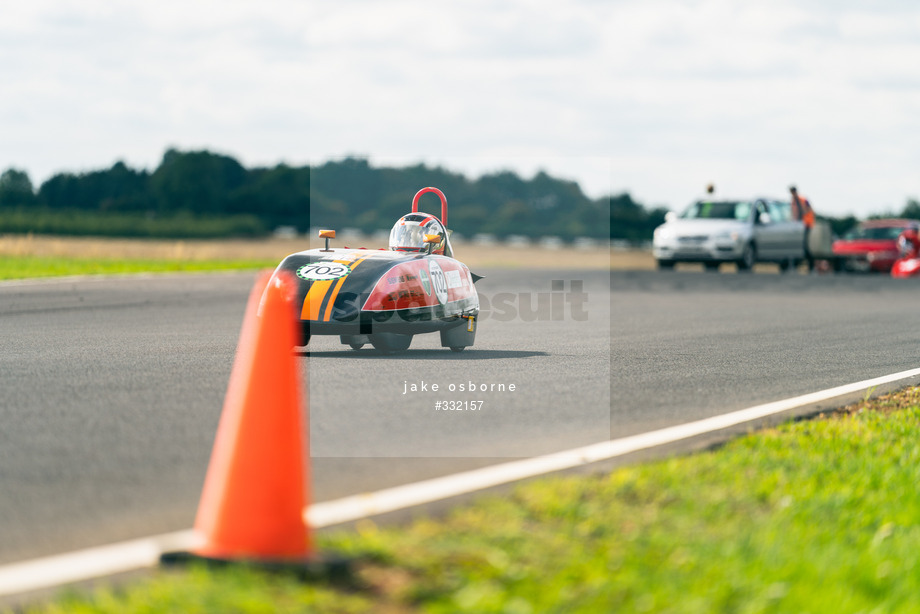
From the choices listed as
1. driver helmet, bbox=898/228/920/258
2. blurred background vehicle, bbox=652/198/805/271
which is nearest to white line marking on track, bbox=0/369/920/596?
blurred background vehicle, bbox=652/198/805/271

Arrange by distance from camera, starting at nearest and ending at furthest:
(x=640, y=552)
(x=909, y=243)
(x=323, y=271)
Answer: (x=640, y=552) < (x=323, y=271) < (x=909, y=243)

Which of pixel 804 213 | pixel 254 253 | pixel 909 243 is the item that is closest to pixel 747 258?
pixel 804 213

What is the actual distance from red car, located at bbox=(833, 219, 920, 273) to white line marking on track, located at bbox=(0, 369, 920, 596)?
2381 cm

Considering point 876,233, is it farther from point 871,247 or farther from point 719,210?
point 719,210

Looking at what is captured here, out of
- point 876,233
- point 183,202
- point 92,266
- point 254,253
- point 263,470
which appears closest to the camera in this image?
point 263,470

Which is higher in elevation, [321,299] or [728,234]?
[728,234]

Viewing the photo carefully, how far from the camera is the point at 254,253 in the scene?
126ft

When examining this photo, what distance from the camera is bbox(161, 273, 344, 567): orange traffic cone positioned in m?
3.86

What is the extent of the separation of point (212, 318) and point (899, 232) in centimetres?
2186

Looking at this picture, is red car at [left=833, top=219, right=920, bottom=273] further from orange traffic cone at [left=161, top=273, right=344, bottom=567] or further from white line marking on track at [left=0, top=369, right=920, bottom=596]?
orange traffic cone at [left=161, top=273, right=344, bottom=567]

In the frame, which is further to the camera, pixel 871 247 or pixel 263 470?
pixel 871 247

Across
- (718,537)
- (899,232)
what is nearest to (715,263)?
(899,232)

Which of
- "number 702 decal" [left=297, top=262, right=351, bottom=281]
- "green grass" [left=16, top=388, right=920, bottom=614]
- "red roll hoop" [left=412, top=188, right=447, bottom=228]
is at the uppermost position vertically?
"red roll hoop" [left=412, top=188, right=447, bottom=228]

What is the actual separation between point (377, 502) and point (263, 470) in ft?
3.02
